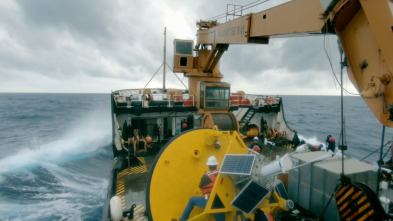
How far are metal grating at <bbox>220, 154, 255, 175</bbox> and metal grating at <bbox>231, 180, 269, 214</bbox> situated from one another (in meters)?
0.24

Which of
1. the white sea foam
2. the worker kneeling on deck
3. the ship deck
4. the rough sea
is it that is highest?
the worker kneeling on deck

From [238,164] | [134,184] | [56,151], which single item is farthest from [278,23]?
[56,151]

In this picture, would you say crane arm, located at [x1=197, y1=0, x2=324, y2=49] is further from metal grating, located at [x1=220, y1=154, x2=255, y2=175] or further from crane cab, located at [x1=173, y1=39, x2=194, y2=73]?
crane cab, located at [x1=173, y1=39, x2=194, y2=73]

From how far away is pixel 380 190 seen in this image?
6.78 metres

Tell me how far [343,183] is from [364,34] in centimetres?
250

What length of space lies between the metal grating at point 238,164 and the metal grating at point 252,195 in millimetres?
241

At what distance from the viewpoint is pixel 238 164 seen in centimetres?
414

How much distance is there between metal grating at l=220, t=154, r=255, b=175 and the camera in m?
3.98

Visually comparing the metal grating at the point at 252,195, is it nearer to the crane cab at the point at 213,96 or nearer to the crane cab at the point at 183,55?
the crane cab at the point at 213,96

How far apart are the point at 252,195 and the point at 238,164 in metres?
0.55

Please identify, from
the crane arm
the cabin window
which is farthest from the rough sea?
the cabin window

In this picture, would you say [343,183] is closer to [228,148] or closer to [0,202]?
[228,148]

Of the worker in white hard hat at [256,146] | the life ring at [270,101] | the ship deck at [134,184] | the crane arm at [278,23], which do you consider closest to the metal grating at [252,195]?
the crane arm at [278,23]

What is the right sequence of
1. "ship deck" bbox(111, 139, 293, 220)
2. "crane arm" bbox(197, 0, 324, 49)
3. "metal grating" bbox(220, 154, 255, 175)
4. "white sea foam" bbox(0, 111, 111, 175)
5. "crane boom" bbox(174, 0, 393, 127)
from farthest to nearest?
"white sea foam" bbox(0, 111, 111, 175), "ship deck" bbox(111, 139, 293, 220), "crane arm" bbox(197, 0, 324, 49), "metal grating" bbox(220, 154, 255, 175), "crane boom" bbox(174, 0, 393, 127)
